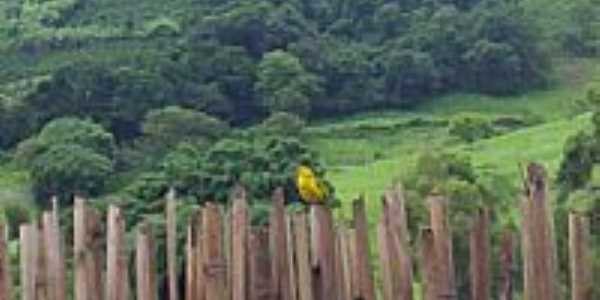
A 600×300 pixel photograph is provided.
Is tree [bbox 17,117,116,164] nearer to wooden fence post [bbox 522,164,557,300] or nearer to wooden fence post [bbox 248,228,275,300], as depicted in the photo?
wooden fence post [bbox 248,228,275,300]

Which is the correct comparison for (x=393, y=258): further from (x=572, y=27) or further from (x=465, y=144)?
(x=572, y=27)

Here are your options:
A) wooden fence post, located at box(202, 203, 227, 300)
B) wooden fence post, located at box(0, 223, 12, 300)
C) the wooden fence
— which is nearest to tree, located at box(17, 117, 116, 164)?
wooden fence post, located at box(0, 223, 12, 300)

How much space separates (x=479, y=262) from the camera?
10.7 ft

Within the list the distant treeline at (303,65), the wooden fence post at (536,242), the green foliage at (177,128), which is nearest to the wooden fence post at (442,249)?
the wooden fence post at (536,242)

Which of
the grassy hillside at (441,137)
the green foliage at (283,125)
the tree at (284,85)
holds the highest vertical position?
the tree at (284,85)

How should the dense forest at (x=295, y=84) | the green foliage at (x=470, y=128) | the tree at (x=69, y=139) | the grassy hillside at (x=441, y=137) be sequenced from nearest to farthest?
the grassy hillside at (x=441, y=137), the tree at (x=69, y=139), the dense forest at (x=295, y=84), the green foliage at (x=470, y=128)

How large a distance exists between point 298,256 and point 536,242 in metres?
0.52

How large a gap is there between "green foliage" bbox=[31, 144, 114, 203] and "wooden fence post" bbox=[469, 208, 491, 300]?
24010 mm

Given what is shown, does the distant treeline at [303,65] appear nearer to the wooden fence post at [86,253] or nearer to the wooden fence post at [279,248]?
the wooden fence post at [86,253]

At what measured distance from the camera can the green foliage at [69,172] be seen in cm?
2722

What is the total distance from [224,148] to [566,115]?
55.7 ft

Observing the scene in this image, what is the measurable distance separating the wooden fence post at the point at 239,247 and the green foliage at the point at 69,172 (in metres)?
23.8

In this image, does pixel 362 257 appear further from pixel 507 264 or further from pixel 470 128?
pixel 470 128

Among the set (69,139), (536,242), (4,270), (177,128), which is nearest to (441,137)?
(177,128)
